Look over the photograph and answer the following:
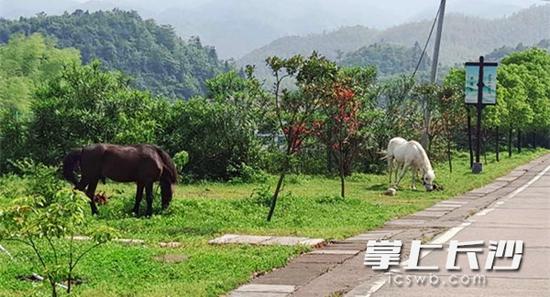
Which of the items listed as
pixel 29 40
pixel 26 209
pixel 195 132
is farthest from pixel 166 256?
pixel 29 40

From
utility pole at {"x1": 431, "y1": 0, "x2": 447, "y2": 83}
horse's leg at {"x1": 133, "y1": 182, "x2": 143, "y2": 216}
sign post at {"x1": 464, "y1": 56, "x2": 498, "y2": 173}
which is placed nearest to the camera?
horse's leg at {"x1": 133, "y1": 182, "x2": 143, "y2": 216}

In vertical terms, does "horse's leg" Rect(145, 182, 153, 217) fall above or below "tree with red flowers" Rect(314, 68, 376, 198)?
below

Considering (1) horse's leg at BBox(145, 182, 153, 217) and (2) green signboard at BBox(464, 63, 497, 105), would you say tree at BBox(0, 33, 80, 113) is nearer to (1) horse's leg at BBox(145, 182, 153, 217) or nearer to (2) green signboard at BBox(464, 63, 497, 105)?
(2) green signboard at BBox(464, 63, 497, 105)

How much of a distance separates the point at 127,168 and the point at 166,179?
0.78 metres

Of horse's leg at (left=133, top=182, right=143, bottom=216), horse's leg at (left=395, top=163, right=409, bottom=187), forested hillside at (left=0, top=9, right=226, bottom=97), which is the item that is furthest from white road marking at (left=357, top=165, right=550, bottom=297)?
forested hillside at (left=0, top=9, right=226, bottom=97)

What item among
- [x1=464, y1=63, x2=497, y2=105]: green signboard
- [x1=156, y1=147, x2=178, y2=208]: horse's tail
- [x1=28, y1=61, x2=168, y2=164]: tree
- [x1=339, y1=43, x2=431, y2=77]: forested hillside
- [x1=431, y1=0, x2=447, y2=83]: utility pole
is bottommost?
[x1=156, y1=147, x2=178, y2=208]: horse's tail

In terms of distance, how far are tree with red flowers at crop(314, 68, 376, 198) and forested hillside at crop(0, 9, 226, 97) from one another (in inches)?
2102

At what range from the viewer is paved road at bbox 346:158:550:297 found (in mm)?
9047

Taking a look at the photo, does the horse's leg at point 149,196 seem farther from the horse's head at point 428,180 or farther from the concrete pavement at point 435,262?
the horse's head at point 428,180

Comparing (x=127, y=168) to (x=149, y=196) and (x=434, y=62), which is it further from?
(x=434, y=62)

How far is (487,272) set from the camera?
10078 mm

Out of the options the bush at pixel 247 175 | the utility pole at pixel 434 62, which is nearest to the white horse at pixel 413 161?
the bush at pixel 247 175

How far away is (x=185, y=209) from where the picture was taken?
1594 cm

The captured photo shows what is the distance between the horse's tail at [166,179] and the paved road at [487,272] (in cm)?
527
